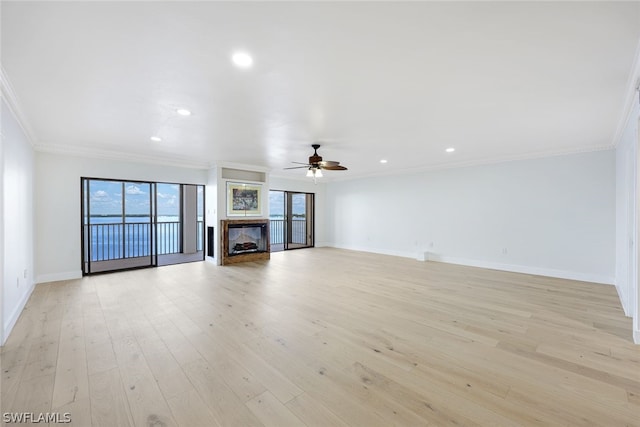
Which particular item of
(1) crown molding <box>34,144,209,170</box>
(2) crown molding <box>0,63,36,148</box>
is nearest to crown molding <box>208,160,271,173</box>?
(1) crown molding <box>34,144,209,170</box>

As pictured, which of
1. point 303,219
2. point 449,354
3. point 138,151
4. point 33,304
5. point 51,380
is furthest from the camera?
point 303,219

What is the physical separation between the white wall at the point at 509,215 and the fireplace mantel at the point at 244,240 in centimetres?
336

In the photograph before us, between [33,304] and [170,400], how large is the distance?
3444 mm

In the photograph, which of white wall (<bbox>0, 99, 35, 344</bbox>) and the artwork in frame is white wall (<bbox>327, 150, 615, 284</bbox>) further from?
white wall (<bbox>0, 99, 35, 344</bbox>)

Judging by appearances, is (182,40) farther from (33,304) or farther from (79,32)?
(33,304)

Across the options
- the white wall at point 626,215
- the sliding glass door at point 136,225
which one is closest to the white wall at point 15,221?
the sliding glass door at point 136,225

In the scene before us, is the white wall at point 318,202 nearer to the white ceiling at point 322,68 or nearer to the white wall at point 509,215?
the white wall at point 509,215

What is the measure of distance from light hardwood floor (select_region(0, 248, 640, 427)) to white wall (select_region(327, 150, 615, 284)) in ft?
3.18

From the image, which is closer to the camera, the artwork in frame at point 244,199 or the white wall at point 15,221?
the white wall at point 15,221

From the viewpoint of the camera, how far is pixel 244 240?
7.12m

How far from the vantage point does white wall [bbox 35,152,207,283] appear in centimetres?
476

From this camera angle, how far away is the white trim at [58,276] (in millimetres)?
4742

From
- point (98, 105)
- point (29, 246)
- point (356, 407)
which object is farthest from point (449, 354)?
point (29, 246)

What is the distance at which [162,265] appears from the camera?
250 inches
